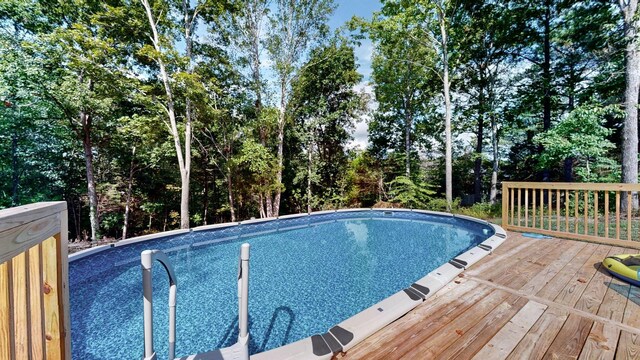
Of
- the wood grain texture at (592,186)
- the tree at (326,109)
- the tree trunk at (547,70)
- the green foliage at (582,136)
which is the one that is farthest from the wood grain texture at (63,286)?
the tree trunk at (547,70)

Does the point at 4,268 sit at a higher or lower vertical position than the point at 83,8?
lower

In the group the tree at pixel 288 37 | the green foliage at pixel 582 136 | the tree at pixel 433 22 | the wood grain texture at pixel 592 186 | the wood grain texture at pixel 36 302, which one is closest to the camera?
the wood grain texture at pixel 36 302

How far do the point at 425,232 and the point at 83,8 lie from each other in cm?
1253

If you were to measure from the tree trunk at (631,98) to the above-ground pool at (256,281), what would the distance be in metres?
3.72

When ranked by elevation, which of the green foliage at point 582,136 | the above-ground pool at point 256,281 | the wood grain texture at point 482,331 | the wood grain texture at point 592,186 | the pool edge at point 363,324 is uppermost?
the green foliage at point 582,136

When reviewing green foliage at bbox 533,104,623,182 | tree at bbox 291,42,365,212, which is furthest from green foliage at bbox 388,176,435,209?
green foliage at bbox 533,104,623,182

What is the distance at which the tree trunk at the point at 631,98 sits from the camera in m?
5.57

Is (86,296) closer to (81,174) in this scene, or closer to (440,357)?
(440,357)

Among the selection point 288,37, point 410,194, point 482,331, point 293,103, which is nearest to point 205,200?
point 293,103

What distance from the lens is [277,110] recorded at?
30.3 feet

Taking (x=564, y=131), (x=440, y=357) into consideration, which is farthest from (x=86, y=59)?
(x=564, y=131)

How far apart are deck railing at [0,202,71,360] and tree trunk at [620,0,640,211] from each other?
31.9ft

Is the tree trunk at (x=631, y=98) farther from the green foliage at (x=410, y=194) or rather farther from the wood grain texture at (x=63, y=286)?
the wood grain texture at (x=63, y=286)

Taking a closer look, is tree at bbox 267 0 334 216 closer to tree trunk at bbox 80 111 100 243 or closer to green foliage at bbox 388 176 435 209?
green foliage at bbox 388 176 435 209
